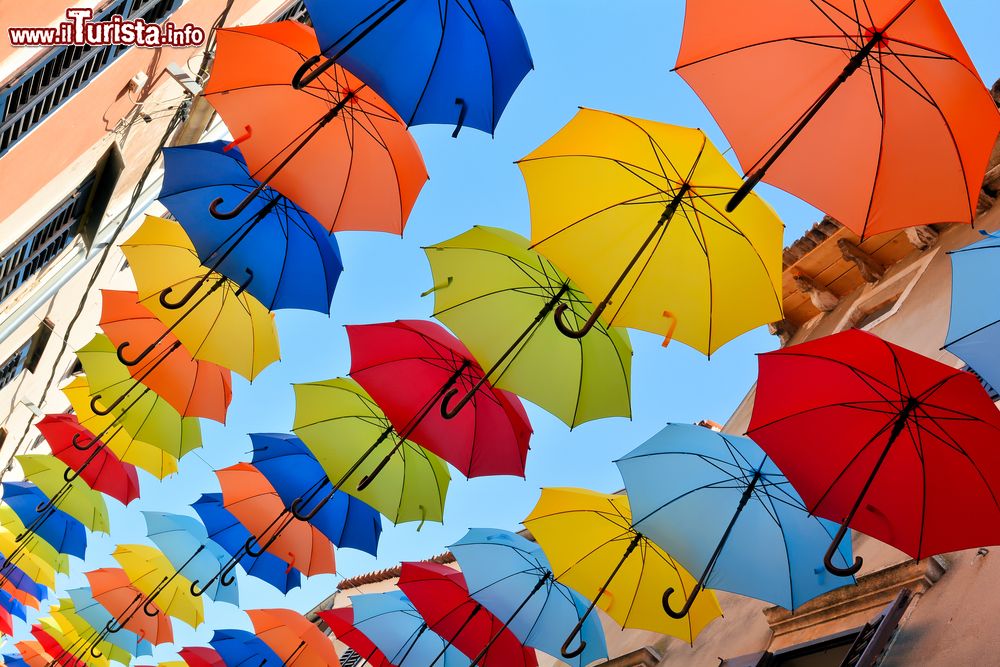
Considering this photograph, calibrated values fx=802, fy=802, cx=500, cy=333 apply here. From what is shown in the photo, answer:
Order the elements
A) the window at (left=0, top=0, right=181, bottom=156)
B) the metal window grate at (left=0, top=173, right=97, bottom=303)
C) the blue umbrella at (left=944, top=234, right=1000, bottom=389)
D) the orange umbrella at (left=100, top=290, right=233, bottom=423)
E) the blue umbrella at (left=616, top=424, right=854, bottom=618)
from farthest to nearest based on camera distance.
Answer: the metal window grate at (left=0, top=173, right=97, bottom=303) → the orange umbrella at (left=100, top=290, right=233, bottom=423) → the window at (left=0, top=0, right=181, bottom=156) → the blue umbrella at (left=616, top=424, right=854, bottom=618) → the blue umbrella at (left=944, top=234, right=1000, bottom=389)

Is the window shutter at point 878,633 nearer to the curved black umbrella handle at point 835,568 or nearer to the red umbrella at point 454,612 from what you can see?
the curved black umbrella handle at point 835,568

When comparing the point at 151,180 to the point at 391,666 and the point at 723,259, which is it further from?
the point at 723,259

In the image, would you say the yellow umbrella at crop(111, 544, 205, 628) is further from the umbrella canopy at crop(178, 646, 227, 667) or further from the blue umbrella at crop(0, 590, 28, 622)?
the blue umbrella at crop(0, 590, 28, 622)

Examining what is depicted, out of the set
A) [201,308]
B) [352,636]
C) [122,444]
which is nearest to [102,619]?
[122,444]

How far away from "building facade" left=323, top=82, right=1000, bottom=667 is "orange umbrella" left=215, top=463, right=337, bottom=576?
3.76m

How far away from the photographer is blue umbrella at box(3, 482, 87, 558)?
1130cm

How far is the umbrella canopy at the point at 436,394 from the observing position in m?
6.94

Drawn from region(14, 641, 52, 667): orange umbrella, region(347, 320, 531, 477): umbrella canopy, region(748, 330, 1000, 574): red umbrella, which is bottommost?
region(14, 641, 52, 667): orange umbrella

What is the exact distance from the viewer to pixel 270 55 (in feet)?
21.1

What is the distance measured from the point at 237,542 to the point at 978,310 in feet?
28.3

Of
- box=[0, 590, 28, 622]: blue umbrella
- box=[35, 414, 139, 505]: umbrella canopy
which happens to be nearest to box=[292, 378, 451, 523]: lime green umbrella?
box=[35, 414, 139, 505]: umbrella canopy

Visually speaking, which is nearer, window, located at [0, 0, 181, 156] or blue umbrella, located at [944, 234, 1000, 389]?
blue umbrella, located at [944, 234, 1000, 389]

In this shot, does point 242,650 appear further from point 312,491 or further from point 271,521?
point 312,491

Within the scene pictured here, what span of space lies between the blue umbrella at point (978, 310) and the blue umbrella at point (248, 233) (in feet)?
16.5
